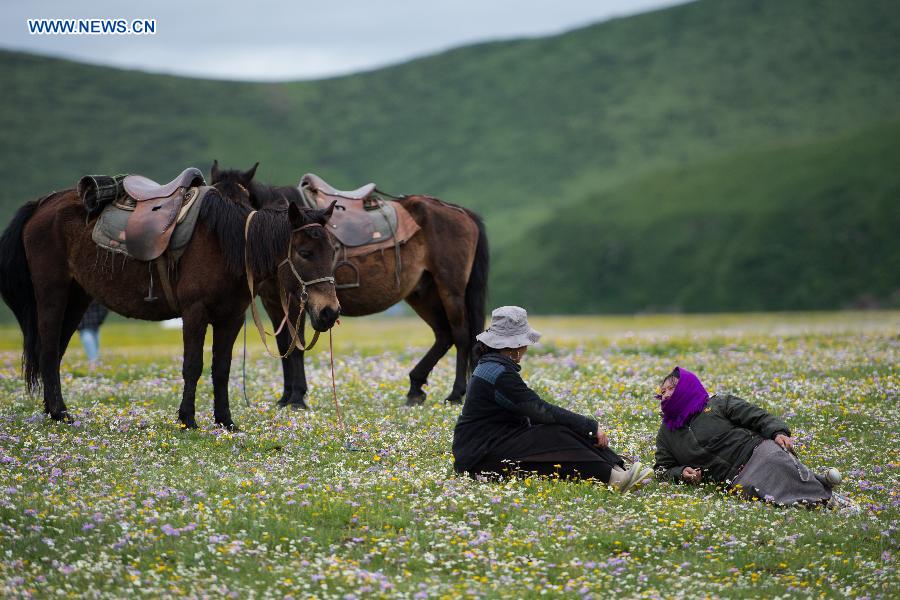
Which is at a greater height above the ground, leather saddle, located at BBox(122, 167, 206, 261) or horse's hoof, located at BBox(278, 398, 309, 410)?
leather saddle, located at BBox(122, 167, 206, 261)

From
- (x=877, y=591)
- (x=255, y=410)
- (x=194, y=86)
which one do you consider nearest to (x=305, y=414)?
(x=255, y=410)

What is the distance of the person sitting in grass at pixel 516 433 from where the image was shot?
11.2 metres

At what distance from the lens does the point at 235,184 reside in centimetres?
1480

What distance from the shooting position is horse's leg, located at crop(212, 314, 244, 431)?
13.8 meters

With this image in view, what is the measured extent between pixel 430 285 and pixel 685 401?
23.9 ft

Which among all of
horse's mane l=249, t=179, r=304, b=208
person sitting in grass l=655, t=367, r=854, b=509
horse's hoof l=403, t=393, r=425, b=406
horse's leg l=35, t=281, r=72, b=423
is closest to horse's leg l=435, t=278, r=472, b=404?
horse's hoof l=403, t=393, r=425, b=406

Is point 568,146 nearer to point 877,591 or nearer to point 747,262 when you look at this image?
point 747,262

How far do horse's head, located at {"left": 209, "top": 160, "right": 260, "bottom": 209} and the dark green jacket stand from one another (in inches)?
274

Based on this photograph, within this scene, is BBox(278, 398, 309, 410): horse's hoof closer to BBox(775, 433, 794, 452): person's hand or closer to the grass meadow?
the grass meadow

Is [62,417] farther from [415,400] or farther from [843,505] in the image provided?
[843,505]

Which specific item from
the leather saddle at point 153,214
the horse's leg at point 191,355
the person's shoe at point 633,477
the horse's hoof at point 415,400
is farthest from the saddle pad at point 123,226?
the person's shoe at point 633,477

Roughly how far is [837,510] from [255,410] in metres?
8.83

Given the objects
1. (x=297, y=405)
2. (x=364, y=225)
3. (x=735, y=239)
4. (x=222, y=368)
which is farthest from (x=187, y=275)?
(x=735, y=239)

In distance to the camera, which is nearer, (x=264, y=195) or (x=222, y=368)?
(x=222, y=368)
